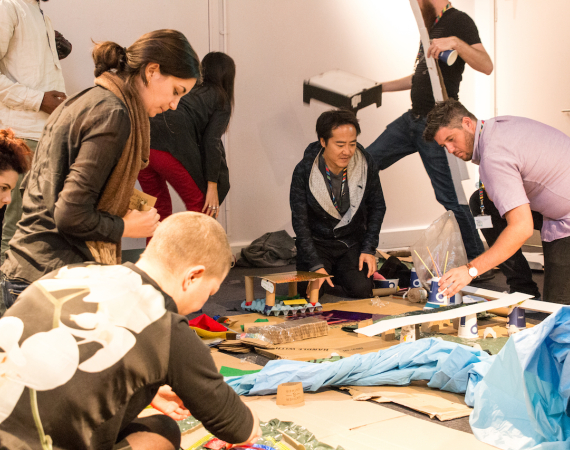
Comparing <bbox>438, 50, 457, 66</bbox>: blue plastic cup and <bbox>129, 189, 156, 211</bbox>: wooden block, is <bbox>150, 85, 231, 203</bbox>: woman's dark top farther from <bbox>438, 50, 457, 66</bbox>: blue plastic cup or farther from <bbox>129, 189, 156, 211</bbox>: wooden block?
<bbox>438, 50, 457, 66</bbox>: blue plastic cup

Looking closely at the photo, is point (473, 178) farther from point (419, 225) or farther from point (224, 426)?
point (224, 426)

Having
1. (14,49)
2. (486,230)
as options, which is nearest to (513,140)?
(486,230)

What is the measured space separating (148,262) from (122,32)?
3.69 meters

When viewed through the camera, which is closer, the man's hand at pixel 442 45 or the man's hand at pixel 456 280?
the man's hand at pixel 456 280

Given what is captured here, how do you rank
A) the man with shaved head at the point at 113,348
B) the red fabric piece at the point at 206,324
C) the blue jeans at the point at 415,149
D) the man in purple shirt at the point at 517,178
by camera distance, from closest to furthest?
the man with shaved head at the point at 113,348, the man in purple shirt at the point at 517,178, the red fabric piece at the point at 206,324, the blue jeans at the point at 415,149

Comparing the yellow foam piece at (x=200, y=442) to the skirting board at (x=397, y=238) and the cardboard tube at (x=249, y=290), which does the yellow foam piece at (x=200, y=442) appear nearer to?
the cardboard tube at (x=249, y=290)

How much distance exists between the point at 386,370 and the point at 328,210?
1.65 meters

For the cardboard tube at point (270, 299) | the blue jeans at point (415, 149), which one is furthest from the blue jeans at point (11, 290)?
the blue jeans at point (415, 149)

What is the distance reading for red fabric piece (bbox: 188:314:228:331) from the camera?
109 inches

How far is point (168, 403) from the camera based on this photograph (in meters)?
1.28

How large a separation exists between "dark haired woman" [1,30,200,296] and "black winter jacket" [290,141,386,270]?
191cm

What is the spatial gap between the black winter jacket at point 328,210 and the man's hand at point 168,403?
2242 millimetres

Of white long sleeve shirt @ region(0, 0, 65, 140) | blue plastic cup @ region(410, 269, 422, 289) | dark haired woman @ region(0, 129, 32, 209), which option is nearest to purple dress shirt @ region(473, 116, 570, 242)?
blue plastic cup @ region(410, 269, 422, 289)

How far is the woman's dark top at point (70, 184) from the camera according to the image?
1.58 m
